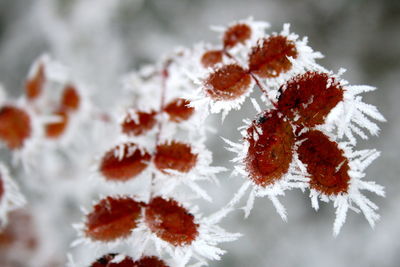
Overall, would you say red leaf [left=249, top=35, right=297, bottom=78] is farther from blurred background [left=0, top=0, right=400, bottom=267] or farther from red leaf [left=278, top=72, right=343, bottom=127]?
blurred background [left=0, top=0, right=400, bottom=267]

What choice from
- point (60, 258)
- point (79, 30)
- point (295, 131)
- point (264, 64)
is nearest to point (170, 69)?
point (264, 64)

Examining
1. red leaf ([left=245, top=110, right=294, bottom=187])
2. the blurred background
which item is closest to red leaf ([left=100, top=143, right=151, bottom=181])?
red leaf ([left=245, top=110, right=294, bottom=187])

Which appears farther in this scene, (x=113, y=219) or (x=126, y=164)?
(x=126, y=164)

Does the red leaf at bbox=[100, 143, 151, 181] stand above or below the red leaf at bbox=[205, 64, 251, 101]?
above

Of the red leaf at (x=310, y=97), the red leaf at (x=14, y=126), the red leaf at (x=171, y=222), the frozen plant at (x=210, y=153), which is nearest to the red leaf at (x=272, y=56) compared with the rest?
the frozen plant at (x=210, y=153)

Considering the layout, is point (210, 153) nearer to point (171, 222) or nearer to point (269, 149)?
point (171, 222)

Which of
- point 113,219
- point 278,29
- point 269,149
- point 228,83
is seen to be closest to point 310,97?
point 269,149

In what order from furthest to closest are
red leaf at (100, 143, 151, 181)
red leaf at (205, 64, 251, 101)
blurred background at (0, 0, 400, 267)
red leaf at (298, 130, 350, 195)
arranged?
blurred background at (0, 0, 400, 267) < red leaf at (100, 143, 151, 181) < red leaf at (205, 64, 251, 101) < red leaf at (298, 130, 350, 195)

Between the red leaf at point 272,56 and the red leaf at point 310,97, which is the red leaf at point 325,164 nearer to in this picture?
the red leaf at point 310,97

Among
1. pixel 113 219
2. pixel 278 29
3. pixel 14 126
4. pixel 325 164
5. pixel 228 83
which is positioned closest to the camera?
pixel 325 164
